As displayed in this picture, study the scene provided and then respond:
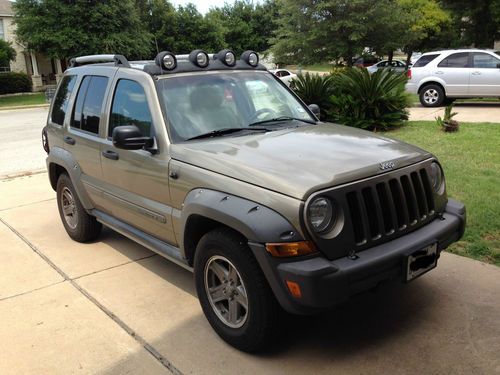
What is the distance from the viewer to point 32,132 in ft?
51.7

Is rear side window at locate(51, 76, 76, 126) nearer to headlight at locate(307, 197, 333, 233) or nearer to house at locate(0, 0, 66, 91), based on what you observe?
headlight at locate(307, 197, 333, 233)

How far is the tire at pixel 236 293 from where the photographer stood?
303 centimetres

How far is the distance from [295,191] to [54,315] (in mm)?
2338

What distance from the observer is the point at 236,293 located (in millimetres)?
3268

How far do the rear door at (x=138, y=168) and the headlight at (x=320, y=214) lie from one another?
130cm

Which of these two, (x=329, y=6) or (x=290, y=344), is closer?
(x=290, y=344)

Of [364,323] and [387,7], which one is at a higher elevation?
[387,7]

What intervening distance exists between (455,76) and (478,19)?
17.6 metres

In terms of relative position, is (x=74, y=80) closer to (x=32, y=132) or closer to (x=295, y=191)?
(x=295, y=191)

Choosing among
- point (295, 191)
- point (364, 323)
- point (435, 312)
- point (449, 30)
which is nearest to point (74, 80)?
point (295, 191)

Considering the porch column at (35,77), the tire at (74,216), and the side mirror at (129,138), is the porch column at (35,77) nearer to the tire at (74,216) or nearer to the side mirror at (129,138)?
the tire at (74,216)

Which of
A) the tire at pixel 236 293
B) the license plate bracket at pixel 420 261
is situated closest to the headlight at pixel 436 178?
the license plate bracket at pixel 420 261

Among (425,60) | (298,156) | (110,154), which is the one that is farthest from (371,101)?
(298,156)

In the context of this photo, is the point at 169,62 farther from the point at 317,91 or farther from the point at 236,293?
the point at 317,91
